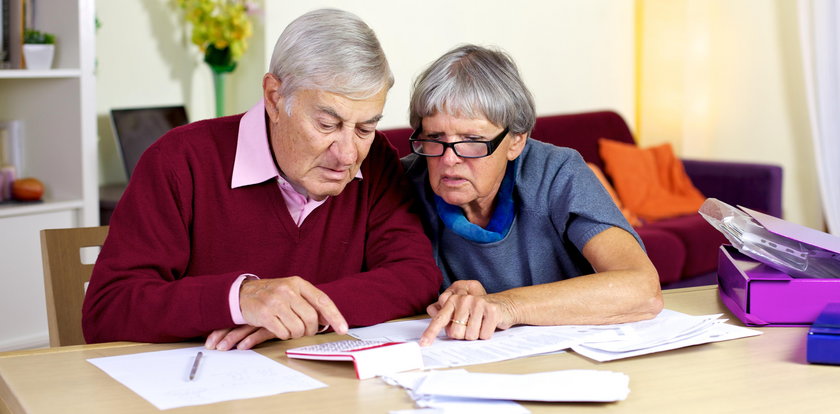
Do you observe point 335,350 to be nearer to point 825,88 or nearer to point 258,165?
point 258,165

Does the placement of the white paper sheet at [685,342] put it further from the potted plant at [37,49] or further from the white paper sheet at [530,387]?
the potted plant at [37,49]

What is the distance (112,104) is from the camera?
12.3 feet

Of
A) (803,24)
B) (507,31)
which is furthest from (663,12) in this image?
(507,31)

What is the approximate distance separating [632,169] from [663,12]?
1205 mm

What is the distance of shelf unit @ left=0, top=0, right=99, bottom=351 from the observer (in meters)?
2.99

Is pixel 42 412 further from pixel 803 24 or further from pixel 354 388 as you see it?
pixel 803 24

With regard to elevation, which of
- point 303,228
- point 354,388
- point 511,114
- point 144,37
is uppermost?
point 144,37

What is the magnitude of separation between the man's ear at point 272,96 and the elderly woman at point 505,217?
0.89 ft

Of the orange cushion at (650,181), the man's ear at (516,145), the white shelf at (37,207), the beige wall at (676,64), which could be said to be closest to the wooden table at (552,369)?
the man's ear at (516,145)

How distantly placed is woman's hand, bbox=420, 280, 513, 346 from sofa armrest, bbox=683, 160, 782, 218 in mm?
3102

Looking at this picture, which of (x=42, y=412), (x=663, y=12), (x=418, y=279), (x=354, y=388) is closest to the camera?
(x=42, y=412)

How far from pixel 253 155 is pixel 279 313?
426 millimetres

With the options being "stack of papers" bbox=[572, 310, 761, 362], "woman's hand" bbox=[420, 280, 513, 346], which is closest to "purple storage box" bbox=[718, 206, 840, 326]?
"stack of papers" bbox=[572, 310, 761, 362]

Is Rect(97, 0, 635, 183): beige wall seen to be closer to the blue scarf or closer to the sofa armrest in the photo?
the sofa armrest
